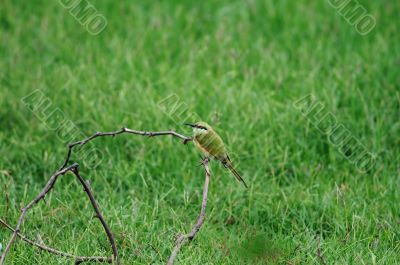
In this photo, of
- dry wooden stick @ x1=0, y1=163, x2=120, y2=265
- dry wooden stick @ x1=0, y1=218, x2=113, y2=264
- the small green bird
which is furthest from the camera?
the small green bird

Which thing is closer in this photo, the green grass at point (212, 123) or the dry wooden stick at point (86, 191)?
the dry wooden stick at point (86, 191)

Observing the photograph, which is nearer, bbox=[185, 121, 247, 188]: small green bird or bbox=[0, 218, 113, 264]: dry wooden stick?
bbox=[0, 218, 113, 264]: dry wooden stick

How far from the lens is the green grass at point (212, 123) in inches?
184

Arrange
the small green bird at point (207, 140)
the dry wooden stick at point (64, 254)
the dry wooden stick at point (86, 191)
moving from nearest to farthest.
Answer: the dry wooden stick at point (86, 191) → the dry wooden stick at point (64, 254) → the small green bird at point (207, 140)

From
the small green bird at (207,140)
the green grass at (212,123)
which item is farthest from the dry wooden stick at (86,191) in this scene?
the small green bird at (207,140)

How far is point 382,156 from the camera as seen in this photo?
19.3 ft

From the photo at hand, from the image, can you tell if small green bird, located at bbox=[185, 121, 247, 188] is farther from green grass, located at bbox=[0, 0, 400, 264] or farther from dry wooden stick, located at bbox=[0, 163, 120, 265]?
dry wooden stick, located at bbox=[0, 163, 120, 265]

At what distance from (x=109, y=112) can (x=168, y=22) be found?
2.01 metres

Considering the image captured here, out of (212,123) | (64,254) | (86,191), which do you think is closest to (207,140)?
(86,191)

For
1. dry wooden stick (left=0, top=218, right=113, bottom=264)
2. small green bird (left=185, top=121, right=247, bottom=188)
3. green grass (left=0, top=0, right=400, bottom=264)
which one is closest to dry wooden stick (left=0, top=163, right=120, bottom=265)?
dry wooden stick (left=0, top=218, right=113, bottom=264)

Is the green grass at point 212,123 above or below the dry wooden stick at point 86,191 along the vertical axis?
above

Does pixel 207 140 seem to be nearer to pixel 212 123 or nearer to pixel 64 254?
pixel 64 254

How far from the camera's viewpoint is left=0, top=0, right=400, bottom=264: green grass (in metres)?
4.67

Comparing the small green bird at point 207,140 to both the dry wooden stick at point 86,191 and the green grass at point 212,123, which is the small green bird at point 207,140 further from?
the dry wooden stick at point 86,191
